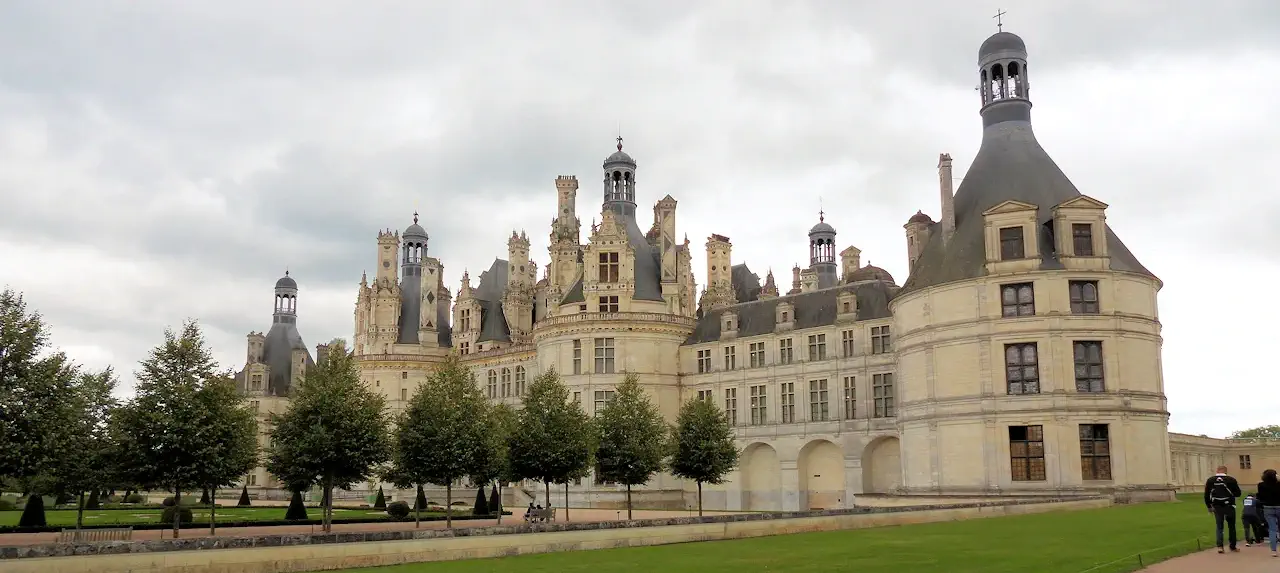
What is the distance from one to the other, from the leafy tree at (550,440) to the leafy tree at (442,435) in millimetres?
2611

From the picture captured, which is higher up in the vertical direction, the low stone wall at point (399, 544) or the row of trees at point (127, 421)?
the row of trees at point (127, 421)

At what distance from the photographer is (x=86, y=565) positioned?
19.0 m

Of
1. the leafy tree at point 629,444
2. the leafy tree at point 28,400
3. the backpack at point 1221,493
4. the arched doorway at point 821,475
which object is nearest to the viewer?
the backpack at point 1221,493

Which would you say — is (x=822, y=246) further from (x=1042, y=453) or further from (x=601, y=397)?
(x=1042, y=453)

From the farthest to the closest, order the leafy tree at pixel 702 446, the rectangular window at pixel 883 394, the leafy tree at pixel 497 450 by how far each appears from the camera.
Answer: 1. the rectangular window at pixel 883 394
2. the leafy tree at pixel 702 446
3. the leafy tree at pixel 497 450

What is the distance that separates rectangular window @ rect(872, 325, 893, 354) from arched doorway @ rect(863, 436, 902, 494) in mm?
4840

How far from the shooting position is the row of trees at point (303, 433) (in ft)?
99.2

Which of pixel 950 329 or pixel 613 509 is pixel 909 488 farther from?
pixel 613 509

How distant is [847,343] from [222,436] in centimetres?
3532

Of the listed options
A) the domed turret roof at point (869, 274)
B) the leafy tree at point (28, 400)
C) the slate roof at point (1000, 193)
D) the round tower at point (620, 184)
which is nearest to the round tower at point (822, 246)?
the domed turret roof at point (869, 274)

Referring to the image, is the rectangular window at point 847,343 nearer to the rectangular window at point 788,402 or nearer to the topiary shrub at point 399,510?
the rectangular window at point 788,402

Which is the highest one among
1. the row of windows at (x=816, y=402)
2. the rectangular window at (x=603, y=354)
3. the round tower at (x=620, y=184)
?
the round tower at (x=620, y=184)

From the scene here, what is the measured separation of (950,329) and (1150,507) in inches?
469

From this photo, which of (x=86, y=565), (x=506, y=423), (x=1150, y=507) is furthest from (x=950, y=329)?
(x=86, y=565)
